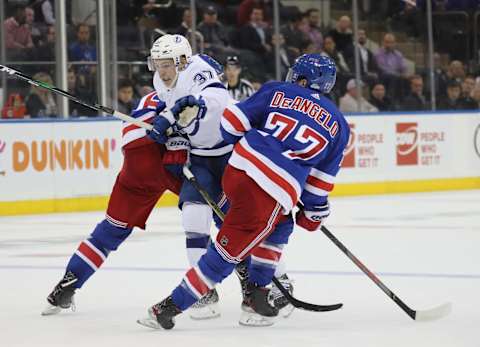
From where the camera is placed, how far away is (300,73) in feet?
15.6

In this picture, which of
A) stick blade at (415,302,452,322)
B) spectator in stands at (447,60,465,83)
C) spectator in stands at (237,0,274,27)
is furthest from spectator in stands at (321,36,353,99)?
stick blade at (415,302,452,322)

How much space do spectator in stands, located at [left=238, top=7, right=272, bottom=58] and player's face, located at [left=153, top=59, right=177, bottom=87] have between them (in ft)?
24.6

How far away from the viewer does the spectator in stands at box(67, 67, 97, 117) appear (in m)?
10.7

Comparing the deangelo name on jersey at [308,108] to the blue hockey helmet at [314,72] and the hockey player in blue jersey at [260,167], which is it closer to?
the hockey player in blue jersey at [260,167]

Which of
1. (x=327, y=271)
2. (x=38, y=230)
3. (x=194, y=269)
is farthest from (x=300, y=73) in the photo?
(x=38, y=230)

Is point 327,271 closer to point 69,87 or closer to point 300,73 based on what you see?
point 300,73

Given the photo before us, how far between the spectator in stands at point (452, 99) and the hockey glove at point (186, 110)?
868 cm

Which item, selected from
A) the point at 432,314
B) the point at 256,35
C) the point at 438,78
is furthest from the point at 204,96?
the point at 438,78

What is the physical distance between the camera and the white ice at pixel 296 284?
4453 mm

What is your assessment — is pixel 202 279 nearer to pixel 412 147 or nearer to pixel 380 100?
pixel 412 147

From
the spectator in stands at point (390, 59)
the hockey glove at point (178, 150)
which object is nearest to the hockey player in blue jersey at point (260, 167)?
the hockey glove at point (178, 150)

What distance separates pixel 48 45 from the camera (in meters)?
10.6

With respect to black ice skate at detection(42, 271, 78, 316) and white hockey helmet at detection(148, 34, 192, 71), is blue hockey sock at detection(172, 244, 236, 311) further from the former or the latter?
white hockey helmet at detection(148, 34, 192, 71)

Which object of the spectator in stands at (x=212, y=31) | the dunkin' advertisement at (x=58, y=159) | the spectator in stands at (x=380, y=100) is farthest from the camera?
the spectator in stands at (x=380, y=100)
